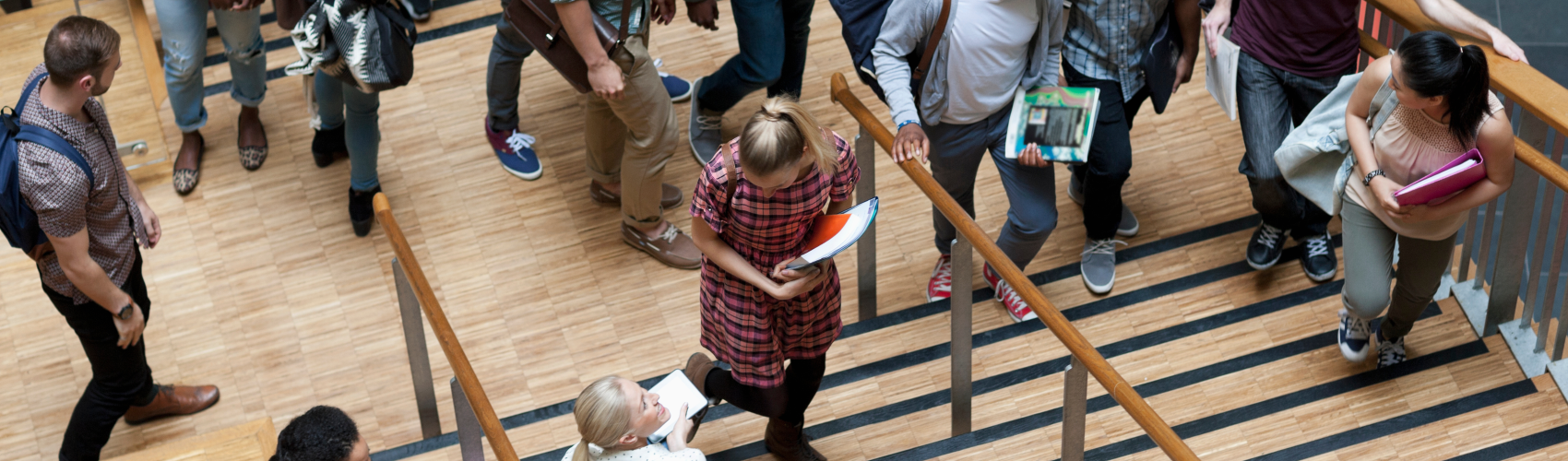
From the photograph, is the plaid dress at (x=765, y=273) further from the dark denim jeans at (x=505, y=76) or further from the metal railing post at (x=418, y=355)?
the dark denim jeans at (x=505, y=76)

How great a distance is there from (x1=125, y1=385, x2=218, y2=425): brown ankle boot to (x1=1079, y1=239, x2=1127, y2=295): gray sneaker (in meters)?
2.93

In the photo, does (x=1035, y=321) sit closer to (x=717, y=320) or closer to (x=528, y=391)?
(x=717, y=320)

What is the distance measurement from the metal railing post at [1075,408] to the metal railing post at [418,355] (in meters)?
1.65

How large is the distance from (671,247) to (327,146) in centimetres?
147

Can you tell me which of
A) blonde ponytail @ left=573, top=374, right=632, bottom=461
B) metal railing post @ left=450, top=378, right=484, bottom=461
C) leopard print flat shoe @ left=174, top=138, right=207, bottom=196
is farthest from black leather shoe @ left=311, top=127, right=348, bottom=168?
blonde ponytail @ left=573, top=374, right=632, bottom=461

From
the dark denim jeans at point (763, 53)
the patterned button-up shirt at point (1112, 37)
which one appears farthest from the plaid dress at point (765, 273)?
the dark denim jeans at point (763, 53)

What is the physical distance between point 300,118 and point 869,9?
8.86ft

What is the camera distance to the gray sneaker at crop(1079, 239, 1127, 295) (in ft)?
14.9

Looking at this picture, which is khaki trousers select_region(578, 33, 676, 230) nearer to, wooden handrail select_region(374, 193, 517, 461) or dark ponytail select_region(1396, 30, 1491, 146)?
wooden handrail select_region(374, 193, 517, 461)

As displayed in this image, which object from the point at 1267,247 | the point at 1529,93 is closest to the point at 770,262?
the point at 1267,247

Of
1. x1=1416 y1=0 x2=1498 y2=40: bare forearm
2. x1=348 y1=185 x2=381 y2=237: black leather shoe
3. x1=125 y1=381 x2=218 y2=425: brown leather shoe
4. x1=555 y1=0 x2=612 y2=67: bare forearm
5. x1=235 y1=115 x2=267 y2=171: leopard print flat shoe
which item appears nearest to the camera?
x1=1416 y1=0 x2=1498 y2=40: bare forearm

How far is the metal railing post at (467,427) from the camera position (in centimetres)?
318

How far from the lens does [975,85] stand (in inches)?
151

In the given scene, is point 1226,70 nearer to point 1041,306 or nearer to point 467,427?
point 1041,306
